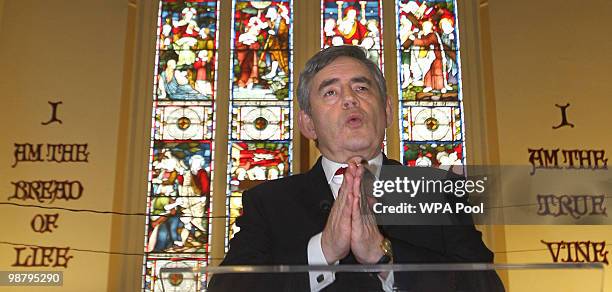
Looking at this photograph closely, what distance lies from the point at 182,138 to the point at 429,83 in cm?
196

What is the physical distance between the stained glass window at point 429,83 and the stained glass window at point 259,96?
2.94ft

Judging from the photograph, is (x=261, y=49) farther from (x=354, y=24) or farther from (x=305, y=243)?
(x=305, y=243)

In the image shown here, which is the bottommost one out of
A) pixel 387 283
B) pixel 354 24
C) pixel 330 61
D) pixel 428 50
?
pixel 387 283

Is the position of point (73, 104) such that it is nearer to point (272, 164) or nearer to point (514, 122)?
point (272, 164)

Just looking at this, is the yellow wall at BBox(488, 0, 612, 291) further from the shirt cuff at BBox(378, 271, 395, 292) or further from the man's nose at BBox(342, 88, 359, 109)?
the shirt cuff at BBox(378, 271, 395, 292)

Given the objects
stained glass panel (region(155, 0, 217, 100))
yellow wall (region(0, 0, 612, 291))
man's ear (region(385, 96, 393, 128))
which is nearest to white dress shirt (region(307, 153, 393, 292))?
man's ear (region(385, 96, 393, 128))

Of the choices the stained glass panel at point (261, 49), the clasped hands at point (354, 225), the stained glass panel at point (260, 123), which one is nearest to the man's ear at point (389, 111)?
the clasped hands at point (354, 225)

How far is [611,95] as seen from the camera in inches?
233

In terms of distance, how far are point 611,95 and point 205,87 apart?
302 centimetres

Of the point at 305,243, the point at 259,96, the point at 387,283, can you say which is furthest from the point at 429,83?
the point at 387,283

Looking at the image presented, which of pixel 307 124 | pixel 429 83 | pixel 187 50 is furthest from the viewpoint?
pixel 187 50

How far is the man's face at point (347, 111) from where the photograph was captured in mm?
1971

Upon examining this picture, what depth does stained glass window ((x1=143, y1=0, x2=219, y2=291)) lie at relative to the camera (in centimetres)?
601

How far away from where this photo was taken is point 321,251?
1.45m
